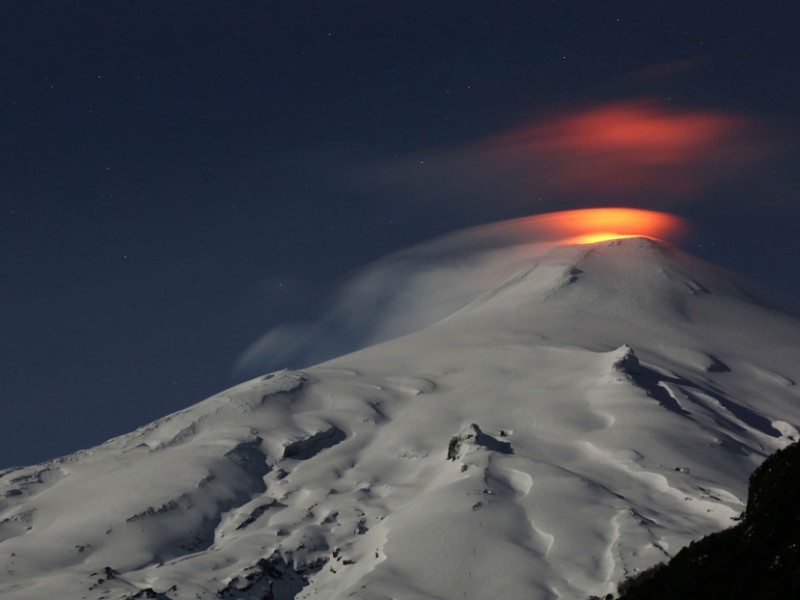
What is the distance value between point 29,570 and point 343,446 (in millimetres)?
54185

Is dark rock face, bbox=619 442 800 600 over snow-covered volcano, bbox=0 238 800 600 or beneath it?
beneath

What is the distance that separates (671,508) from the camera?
4975 inches

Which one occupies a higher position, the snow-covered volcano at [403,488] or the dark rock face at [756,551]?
the snow-covered volcano at [403,488]

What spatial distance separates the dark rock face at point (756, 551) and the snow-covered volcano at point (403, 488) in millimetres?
64798

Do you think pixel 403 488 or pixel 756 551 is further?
pixel 403 488

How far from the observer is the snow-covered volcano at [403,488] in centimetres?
11144

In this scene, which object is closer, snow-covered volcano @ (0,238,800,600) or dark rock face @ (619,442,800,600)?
dark rock face @ (619,442,800,600)

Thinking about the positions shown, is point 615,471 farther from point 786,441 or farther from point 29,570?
point 29,570

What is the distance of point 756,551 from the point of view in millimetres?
36000

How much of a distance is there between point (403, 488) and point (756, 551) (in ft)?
354

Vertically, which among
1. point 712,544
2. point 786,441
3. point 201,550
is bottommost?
point 712,544

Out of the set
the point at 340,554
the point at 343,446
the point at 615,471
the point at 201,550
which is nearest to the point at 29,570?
the point at 201,550

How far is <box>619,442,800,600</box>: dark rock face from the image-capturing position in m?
34.6

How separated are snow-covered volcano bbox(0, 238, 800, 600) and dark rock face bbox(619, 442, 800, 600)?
64798 millimetres
